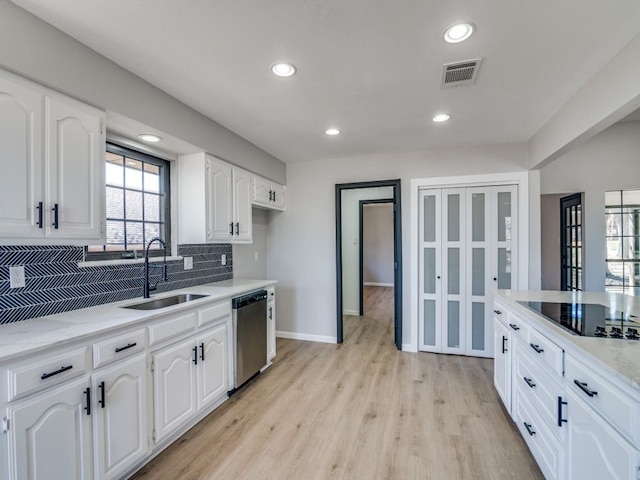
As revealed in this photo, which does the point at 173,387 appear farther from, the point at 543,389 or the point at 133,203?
the point at 543,389

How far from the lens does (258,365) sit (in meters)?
3.03

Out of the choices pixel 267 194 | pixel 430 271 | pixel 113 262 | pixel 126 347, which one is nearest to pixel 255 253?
pixel 267 194

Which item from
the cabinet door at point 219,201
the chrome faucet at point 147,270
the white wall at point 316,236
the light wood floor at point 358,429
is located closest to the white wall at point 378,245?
the white wall at point 316,236

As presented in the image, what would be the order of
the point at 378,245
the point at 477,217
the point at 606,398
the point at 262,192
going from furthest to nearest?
the point at 378,245
the point at 262,192
the point at 477,217
the point at 606,398

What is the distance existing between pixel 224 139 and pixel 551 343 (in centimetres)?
300

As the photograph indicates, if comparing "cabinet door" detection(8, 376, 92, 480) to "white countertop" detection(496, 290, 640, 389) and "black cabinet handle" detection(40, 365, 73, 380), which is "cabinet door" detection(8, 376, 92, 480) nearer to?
"black cabinet handle" detection(40, 365, 73, 380)

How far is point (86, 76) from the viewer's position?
1720 mm

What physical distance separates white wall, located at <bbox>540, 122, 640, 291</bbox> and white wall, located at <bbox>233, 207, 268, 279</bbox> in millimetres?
3917

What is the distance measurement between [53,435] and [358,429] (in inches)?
72.1

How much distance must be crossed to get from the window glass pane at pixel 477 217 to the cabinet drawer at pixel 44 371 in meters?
3.76

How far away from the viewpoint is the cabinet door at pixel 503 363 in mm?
2260

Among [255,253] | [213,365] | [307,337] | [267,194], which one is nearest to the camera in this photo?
[213,365]

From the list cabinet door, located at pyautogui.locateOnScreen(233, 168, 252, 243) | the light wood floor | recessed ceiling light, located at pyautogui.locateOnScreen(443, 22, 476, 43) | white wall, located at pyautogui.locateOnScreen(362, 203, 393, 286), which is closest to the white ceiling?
recessed ceiling light, located at pyautogui.locateOnScreen(443, 22, 476, 43)

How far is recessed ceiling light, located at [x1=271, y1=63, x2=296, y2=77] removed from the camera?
1922 millimetres
